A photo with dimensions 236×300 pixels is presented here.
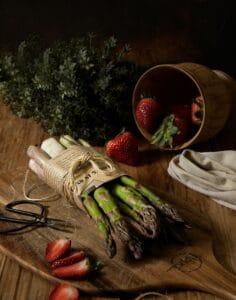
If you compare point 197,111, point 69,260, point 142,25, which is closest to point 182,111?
point 197,111

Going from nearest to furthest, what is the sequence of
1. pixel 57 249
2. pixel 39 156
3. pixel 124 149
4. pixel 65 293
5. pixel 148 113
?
pixel 65 293 < pixel 57 249 < pixel 39 156 < pixel 124 149 < pixel 148 113

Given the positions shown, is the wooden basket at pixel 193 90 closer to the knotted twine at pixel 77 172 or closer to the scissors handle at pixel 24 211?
the knotted twine at pixel 77 172

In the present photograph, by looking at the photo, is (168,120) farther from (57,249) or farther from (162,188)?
(57,249)

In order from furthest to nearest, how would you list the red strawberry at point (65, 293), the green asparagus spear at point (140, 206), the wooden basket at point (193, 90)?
1. the wooden basket at point (193, 90)
2. the green asparagus spear at point (140, 206)
3. the red strawberry at point (65, 293)

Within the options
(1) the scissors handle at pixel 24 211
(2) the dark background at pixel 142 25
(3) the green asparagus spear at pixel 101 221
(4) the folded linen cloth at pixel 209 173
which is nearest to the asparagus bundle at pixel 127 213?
(3) the green asparagus spear at pixel 101 221

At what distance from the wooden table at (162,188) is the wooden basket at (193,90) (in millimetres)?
126

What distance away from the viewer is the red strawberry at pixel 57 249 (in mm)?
1458

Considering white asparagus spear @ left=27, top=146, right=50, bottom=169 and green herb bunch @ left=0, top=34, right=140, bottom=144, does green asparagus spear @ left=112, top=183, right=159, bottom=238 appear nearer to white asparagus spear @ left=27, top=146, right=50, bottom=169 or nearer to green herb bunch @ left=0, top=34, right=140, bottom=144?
white asparagus spear @ left=27, top=146, right=50, bottom=169

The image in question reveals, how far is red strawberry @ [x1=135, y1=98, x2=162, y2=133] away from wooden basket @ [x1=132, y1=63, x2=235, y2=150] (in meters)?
0.03

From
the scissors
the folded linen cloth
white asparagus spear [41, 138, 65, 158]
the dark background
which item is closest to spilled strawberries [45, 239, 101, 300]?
the scissors

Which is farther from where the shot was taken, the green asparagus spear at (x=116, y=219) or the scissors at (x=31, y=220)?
the scissors at (x=31, y=220)

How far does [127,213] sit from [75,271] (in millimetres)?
224

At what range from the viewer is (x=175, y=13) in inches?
97.2

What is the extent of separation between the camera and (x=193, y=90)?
219 cm
